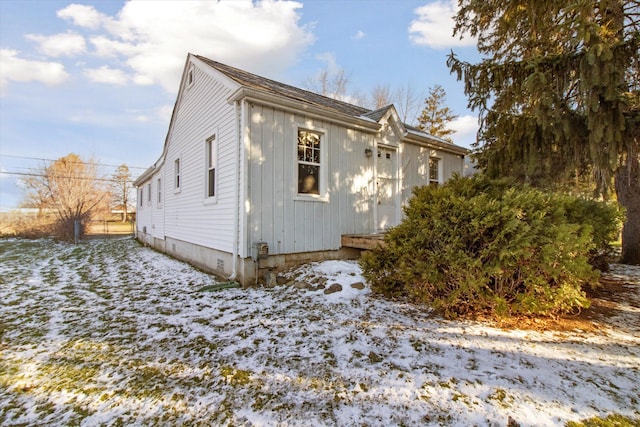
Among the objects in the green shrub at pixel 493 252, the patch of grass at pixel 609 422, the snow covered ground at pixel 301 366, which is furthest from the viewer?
the green shrub at pixel 493 252

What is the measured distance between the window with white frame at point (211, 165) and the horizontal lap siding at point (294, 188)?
185 centimetres

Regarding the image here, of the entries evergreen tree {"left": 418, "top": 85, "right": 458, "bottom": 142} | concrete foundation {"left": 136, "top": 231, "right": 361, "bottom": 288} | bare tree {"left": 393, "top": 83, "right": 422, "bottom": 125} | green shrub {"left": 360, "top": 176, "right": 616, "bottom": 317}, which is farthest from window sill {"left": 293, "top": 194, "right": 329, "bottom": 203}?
evergreen tree {"left": 418, "top": 85, "right": 458, "bottom": 142}

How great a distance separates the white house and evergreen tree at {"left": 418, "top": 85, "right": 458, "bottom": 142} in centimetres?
1670

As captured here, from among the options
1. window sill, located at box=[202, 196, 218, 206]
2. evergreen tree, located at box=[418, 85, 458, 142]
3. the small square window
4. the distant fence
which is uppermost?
evergreen tree, located at box=[418, 85, 458, 142]

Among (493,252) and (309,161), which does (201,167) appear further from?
(493,252)

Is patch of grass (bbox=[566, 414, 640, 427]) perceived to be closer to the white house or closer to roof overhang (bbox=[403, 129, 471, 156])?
the white house

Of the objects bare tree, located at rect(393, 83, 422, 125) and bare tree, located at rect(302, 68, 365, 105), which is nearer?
bare tree, located at rect(302, 68, 365, 105)

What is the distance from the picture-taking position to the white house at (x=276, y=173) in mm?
5402

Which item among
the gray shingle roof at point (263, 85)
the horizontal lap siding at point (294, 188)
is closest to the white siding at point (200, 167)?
the gray shingle roof at point (263, 85)

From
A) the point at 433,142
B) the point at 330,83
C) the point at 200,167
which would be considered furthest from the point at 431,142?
the point at 330,83

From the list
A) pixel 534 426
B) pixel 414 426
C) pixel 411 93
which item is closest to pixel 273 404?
pixel 414 426

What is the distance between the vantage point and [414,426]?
70.1 inches

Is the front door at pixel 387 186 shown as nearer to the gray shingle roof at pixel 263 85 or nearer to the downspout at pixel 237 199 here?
the gray shingle roof at pixel 263 85

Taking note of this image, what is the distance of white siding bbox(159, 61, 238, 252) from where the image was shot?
5.93 metres
